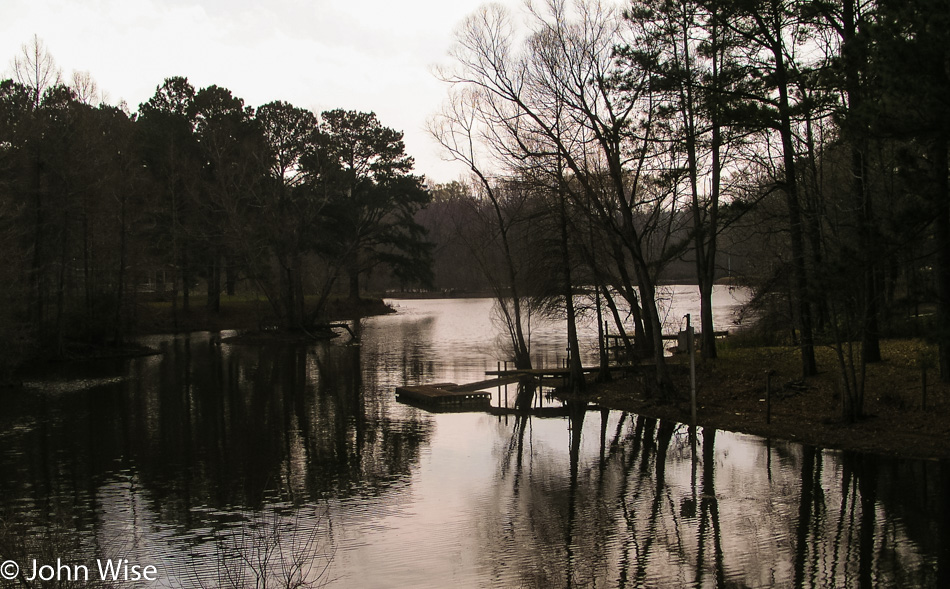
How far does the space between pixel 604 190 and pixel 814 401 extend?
8362 millimetres

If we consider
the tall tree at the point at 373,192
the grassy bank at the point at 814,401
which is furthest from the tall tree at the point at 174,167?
the grassy bank at the point at 814,401

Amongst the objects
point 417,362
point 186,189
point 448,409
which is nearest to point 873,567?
point 448,409

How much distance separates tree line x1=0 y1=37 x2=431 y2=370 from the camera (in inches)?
1474

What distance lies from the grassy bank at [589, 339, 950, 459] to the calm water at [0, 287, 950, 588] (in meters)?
0.80

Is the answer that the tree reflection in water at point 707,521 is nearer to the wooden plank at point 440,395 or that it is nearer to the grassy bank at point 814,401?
the grassy bank at point 814,401

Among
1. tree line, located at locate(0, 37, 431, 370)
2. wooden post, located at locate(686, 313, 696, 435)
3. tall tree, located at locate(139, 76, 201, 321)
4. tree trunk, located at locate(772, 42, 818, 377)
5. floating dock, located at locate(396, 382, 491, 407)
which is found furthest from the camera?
tall tree, located at locate(139, 76, 201, 321)

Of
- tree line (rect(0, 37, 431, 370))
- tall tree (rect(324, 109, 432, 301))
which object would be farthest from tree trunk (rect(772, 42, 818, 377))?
tall tree (rect(324, 109, 432, 301))

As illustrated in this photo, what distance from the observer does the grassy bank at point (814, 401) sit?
1560cm

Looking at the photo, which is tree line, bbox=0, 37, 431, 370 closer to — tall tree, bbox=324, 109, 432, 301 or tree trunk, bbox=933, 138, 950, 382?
tall tree, bbox=324, 109, 432, 301

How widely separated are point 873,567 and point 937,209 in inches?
258

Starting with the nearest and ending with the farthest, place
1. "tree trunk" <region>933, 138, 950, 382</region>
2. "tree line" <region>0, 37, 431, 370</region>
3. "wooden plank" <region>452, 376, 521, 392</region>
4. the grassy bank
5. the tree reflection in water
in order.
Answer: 1. the tree reflection in water
2. "tree trunk" <region>933, 138, 950, 382</region>
3. the grassy bank
4. "wooden plank" <region>452, 376, 521, 392</region>
5. "tree line" <region>0, 37, 431, 370</region>

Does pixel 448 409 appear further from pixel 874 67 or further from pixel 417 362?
pixel 874 67

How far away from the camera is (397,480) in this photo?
14.9m

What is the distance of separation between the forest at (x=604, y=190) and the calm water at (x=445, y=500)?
352 centimetres
